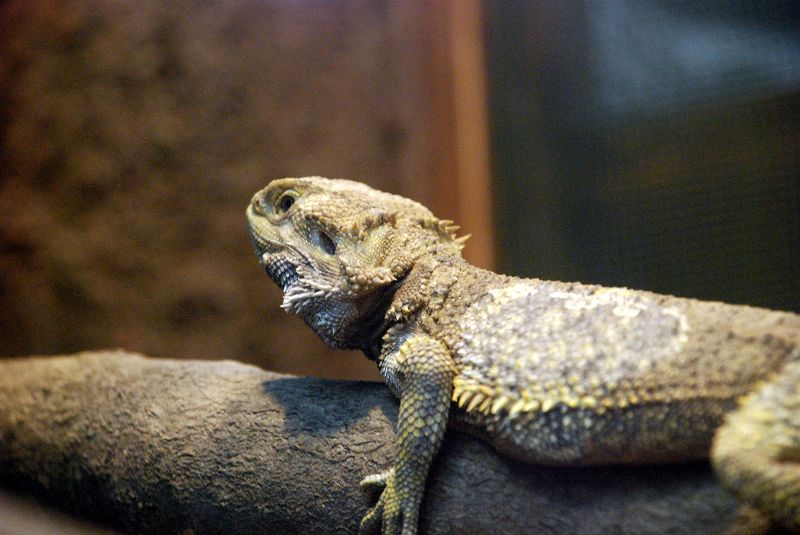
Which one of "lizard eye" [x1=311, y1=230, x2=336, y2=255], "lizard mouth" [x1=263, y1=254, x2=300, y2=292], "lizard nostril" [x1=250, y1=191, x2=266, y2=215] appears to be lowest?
"lizard mouth" [x1=263, y1=254, x2=300, y2=292]

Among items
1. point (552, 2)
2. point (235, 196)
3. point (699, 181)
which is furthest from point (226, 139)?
point (699, 181)

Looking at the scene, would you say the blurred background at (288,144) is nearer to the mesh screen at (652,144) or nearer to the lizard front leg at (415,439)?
the mesh screen at (652,144)

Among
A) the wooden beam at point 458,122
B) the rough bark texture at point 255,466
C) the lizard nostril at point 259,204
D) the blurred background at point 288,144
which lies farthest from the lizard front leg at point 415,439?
the wooden beam at point 458,122

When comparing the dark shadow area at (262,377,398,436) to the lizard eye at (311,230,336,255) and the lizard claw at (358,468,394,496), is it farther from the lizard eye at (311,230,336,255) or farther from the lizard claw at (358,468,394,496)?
the lizard eye at (311,230,336,255)

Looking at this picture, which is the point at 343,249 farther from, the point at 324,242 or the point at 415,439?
the point at 415,439

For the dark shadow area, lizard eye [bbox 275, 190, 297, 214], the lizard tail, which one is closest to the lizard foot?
the dark shadow area

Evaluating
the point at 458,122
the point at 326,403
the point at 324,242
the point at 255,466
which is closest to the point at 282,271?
the point at 324,242
